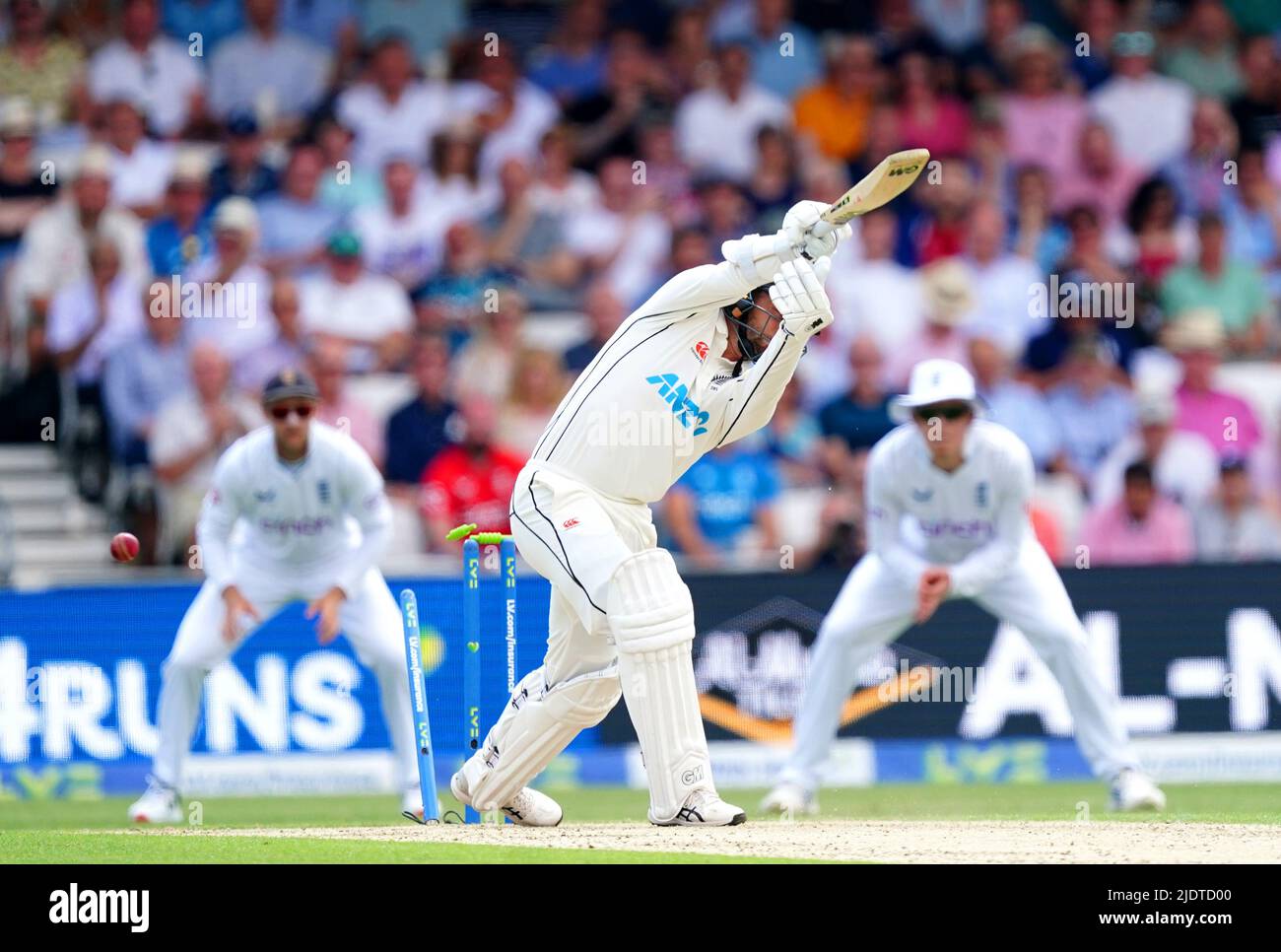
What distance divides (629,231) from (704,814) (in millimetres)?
7990

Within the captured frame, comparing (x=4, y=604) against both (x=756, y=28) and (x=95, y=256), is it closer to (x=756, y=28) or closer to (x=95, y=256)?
(x=95, y=256)

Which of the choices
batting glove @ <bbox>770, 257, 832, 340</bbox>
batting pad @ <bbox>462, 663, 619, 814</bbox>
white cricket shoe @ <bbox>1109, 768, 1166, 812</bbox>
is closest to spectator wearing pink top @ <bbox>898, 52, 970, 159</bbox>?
white cricket shoe @ <bbox>1109, 768, 1166, 812</bbox>

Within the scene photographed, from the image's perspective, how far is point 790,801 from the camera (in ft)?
33.8

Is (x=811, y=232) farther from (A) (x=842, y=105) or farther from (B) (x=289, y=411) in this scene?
(A) (x=842, y=105)

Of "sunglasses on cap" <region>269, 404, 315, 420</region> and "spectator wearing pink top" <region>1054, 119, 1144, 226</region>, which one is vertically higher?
"spectator wearing pink top" <region>1054, 119, 1144, 226</region>

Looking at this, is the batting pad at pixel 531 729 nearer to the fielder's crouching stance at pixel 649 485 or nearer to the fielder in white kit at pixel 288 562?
the fielder's crouching stance at pixel 649 485

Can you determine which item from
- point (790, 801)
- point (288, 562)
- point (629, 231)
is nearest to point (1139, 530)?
point (790, 801)

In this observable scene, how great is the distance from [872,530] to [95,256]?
20.2 feet

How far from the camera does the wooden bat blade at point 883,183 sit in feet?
24.6

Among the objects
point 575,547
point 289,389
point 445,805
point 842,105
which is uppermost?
point 842,105

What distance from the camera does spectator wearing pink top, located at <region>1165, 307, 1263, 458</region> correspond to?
1423 cm

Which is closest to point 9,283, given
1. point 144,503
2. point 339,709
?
point 144,503

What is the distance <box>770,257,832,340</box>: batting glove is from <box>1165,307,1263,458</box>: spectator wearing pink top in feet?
23.3

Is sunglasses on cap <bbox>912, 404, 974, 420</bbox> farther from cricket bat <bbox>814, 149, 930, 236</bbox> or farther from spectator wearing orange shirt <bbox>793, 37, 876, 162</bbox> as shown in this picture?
spectator wearing orange shirt <bbox>793, 37, 876, 162</bbox>
